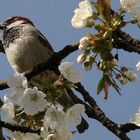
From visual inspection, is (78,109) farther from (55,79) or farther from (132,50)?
(132,50)

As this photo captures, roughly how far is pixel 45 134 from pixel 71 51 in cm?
58

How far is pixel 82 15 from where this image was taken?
2.96 metres

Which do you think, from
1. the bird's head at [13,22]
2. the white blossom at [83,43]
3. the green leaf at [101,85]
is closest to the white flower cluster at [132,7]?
the white blossom at [83,43]

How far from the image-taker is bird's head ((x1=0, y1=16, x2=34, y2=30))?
7410 millimetres

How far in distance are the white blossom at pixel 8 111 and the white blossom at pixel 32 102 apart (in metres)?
0.15

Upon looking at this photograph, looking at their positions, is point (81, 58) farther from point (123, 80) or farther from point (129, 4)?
point (129, 4)

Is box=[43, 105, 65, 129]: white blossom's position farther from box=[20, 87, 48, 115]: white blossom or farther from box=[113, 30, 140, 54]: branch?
box=[113, 30, 140, 54]: branch

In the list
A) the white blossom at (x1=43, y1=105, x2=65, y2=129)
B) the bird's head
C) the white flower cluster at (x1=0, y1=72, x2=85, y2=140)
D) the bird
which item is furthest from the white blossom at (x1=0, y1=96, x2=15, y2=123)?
the bird's head

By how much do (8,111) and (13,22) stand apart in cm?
484

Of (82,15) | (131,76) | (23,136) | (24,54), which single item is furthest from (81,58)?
(24,54)

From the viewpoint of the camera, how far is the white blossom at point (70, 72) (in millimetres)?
2824

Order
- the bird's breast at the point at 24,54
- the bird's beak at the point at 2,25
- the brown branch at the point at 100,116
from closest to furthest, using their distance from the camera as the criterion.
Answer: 1. the brown branch at the point at 100,116
2. the bird's breast at the point at 24,54
3. the bird's beak at the point at 2,25

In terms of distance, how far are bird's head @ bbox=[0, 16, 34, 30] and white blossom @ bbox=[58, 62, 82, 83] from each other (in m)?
4.46

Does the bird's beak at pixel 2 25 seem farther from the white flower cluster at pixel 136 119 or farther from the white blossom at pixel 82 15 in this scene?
the white flower cluster at pixel 136 119
